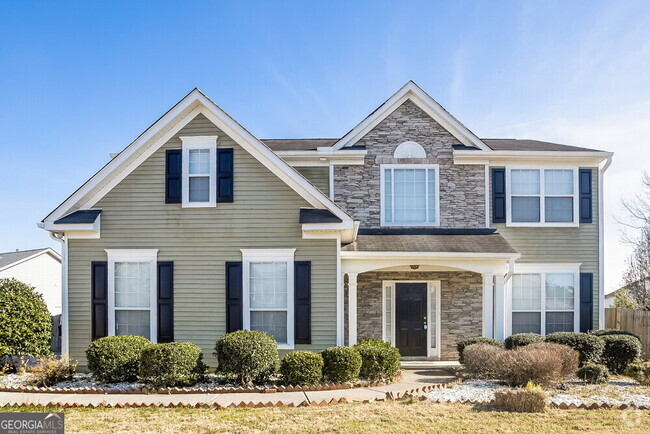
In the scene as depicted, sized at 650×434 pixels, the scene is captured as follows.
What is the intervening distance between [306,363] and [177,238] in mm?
4312

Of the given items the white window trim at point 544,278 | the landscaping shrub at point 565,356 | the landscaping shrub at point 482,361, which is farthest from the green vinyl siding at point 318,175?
the landscaping shrub at point 565,356

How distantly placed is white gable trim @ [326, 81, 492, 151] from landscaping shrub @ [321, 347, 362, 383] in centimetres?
654

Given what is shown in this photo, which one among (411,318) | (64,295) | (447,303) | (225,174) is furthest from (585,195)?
(64,295)

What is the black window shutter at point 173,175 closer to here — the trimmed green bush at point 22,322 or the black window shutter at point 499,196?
the trimmed green bush at point 22,322

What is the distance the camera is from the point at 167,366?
1004cm

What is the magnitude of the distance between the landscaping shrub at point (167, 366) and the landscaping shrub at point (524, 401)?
5793 millimetres

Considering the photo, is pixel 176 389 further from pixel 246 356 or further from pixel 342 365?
pixel 342 365

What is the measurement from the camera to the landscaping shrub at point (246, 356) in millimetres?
10203

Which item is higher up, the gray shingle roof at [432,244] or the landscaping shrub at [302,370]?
the gray shingle roof at [432,244]

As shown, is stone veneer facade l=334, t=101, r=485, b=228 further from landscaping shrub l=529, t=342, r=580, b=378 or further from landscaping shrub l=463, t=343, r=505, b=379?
landscaping shrub l=529, t=342, r=580, b=378

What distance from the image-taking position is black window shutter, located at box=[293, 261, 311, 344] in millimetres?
11867

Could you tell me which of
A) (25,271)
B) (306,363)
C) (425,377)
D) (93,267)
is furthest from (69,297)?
(25,271)

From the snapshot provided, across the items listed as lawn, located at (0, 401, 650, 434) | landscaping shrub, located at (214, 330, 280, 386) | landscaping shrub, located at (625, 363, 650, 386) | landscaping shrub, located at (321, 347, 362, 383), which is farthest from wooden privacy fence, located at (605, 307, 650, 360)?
landscaping shrub, located at (214, 330, 280, 386)

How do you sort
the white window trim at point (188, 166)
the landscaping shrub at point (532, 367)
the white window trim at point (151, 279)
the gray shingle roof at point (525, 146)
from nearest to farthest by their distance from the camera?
the landscaping shrub at point (532, 367) → the white window trim at point (151, 279) → the white window trim at point (188, 166) → the gray shingle roof at point (525, 146)
